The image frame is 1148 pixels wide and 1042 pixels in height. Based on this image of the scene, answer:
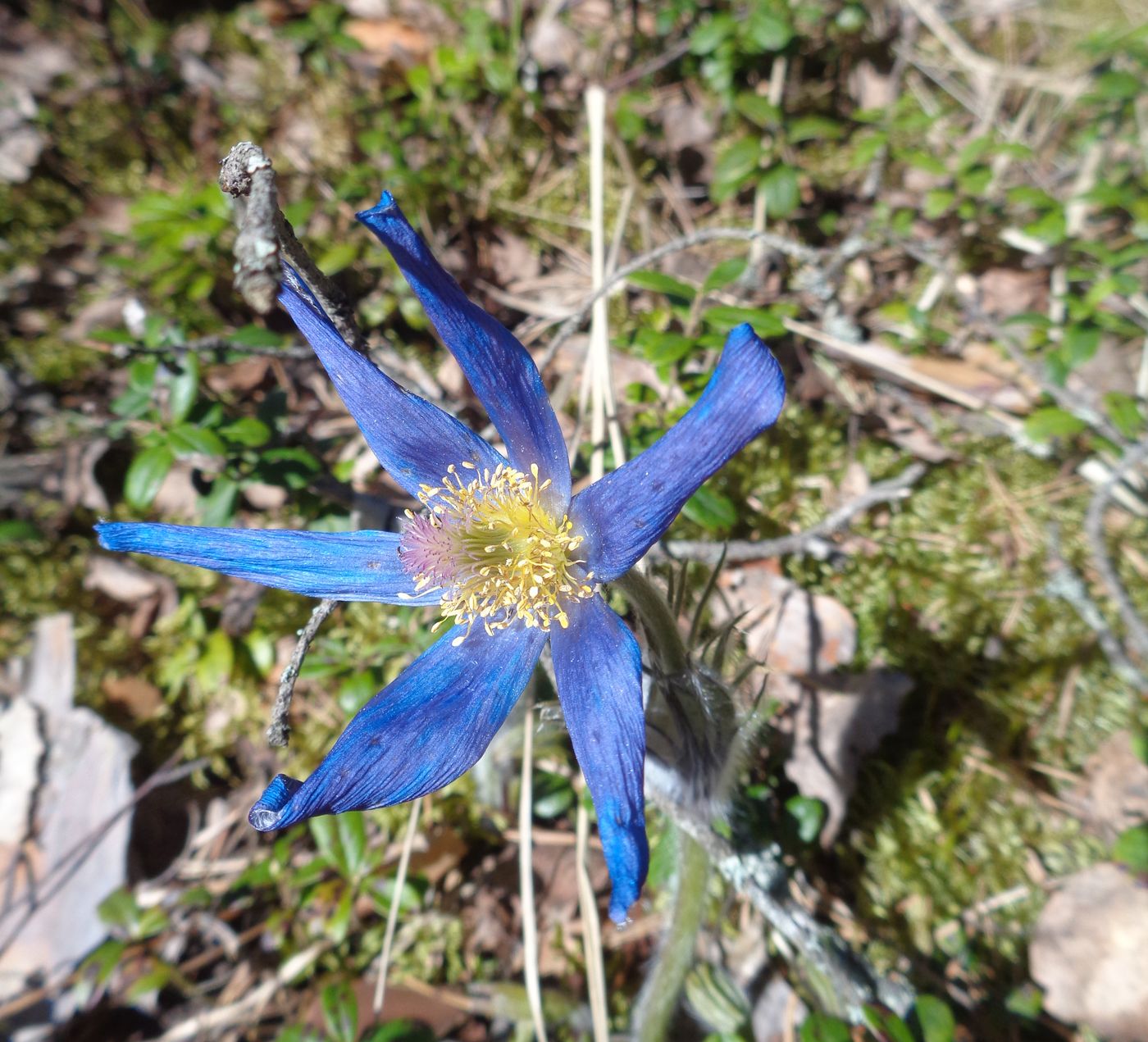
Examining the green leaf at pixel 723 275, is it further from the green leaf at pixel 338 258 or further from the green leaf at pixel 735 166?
the green leaf at pixel 338 258

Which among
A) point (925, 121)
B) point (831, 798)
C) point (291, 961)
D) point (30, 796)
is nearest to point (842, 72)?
point (925, 121)

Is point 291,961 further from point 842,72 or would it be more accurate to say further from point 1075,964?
point 842,72

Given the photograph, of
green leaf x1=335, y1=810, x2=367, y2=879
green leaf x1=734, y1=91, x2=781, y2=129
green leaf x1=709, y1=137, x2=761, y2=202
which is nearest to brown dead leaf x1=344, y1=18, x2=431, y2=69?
green leaf x1=734, y1=91, x2=781, y2=129

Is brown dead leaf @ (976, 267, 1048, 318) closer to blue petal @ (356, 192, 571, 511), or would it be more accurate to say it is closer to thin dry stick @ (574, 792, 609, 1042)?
blue petal @ (356, 192, 571, 511)

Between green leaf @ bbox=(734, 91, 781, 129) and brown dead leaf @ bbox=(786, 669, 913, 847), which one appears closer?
brown dead leaf @ bbox=(786, 669, 913, 847)

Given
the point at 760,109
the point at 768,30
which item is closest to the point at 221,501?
the point at 760,109


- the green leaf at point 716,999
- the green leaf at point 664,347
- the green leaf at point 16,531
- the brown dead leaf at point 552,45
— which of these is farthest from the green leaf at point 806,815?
the brown dead leaf at point 552,45

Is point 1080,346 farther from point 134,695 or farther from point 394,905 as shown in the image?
point 134,695
